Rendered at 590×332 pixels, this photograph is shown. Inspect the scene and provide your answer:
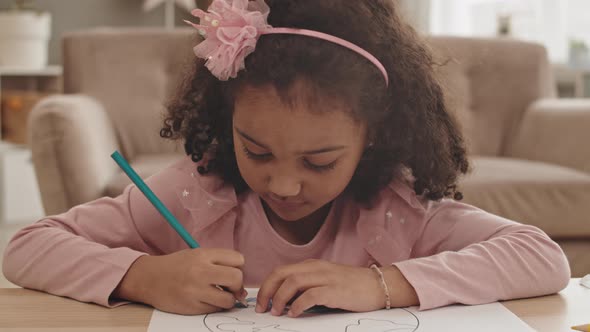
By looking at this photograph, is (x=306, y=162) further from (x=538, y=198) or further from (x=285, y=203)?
(x=538, y=198)

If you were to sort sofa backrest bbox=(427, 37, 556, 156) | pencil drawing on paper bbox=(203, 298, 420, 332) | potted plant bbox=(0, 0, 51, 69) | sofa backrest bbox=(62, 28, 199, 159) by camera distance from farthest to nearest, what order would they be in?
potted plant bbox=(0, 0, 51, 69), sofa backrest bbox=(427, 37, 556, 156), sofa backrest bbox=(62, 28, 199, 159), pencil drawing on paper bbox=(203, 298, 420, 332)

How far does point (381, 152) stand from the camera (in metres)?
0.96

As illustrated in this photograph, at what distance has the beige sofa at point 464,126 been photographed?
187 centimetres

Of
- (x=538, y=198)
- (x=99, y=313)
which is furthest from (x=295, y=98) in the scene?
(x=538, y=198)

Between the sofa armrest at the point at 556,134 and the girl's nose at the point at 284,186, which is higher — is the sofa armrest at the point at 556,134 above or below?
below

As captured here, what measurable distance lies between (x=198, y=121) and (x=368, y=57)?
26cm

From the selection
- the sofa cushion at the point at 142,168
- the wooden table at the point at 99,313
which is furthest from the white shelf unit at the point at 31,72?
the wooden table at the point at 99,313

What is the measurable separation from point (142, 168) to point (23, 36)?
1917 millimetres

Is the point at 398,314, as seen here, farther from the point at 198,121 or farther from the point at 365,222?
the point at 198,121

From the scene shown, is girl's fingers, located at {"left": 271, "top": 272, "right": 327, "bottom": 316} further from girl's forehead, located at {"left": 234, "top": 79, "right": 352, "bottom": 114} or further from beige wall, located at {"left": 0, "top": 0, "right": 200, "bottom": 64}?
beige wall, located at {"left": 0, "top": 0, "right": 200, "bottom": 64}

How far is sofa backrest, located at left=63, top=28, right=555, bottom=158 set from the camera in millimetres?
2346

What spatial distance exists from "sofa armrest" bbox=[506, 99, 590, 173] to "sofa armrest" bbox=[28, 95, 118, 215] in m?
1.28

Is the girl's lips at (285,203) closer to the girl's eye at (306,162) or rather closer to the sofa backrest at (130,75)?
the girl's eye at (306,162)

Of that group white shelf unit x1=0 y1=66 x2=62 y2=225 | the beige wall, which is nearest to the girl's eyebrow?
white shelf unit x1=0 y1=66 x2=62 y2=225
